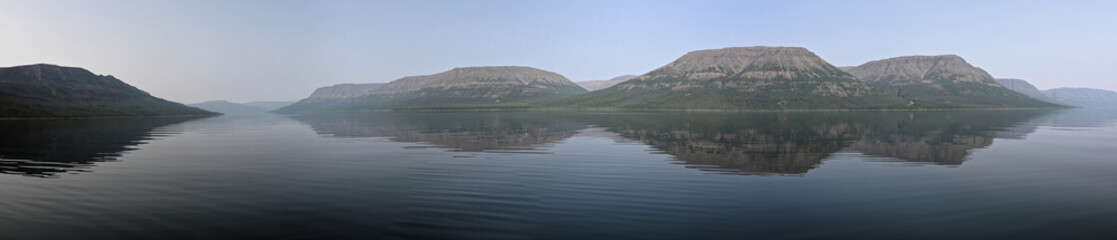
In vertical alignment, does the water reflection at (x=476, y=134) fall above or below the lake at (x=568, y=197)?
above

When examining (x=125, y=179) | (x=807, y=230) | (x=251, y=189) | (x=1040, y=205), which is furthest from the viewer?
(x=125, y=179)

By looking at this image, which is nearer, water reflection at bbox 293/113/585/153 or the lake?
the lake

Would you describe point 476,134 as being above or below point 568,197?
above

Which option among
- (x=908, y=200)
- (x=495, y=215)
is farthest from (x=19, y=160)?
(x=908, y=200)

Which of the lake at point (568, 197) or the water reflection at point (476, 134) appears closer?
the lake at point (568, 197)

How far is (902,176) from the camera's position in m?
27.0

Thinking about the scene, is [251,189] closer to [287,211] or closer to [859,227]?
[287,211]

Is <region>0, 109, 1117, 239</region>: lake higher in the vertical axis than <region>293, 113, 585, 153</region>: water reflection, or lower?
lower

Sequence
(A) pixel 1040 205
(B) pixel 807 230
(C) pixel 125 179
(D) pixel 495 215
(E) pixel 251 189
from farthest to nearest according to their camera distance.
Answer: (C) pixel 125 179 → (E) pixel 251 189 → (A) pixel 1040 205 → (D) pixel 495 215 → (B) pixel 807 230

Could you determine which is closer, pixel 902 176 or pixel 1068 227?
pixel 1068 227

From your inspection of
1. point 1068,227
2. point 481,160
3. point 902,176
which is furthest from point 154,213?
point 902,176

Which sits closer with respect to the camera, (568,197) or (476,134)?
(568,197)

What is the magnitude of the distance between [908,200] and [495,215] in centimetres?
1609

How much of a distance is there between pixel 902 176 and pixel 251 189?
32.7 meters
